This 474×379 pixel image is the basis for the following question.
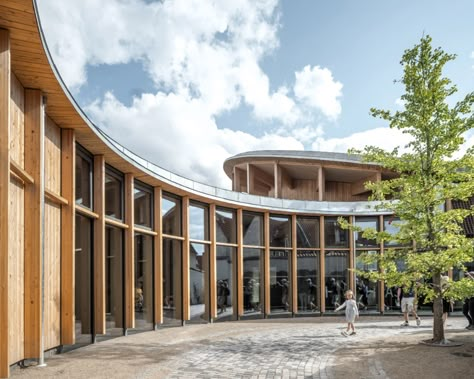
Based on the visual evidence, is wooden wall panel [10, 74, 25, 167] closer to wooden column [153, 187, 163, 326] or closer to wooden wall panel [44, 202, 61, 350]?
wooden wall panel [44, 202, 61, 350]

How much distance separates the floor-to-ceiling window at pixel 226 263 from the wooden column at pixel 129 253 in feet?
16.5

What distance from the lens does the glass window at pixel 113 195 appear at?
13.4 metres

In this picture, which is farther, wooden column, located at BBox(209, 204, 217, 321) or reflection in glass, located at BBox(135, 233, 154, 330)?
wooden column, located at BBox(209, 204, 217, 321)

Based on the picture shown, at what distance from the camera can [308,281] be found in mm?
21281

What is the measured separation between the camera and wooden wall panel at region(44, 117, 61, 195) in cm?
999

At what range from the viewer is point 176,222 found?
17.0 meters

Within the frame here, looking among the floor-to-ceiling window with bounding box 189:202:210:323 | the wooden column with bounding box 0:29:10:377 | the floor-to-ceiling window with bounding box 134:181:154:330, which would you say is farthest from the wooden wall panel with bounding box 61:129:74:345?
the floor-to-ceiling window with bounding box 189:202:210:323

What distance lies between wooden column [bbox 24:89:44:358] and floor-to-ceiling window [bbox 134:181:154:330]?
18.5 ft

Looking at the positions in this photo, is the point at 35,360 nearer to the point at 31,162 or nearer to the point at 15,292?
the point at 15,292

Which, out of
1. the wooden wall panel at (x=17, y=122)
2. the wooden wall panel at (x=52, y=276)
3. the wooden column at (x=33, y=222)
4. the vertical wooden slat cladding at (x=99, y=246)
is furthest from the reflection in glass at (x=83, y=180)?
the wooden wall panel at (x=17, y=122)

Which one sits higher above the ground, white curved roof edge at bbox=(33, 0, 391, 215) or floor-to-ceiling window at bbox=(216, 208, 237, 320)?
white curved roof edge at bbox=(33, 0, 391, 215)

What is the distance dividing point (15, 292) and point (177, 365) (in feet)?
10.4

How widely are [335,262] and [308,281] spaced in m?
1.46

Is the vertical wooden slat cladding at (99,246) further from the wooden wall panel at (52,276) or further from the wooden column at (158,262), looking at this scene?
the wooden column at (158,262)
